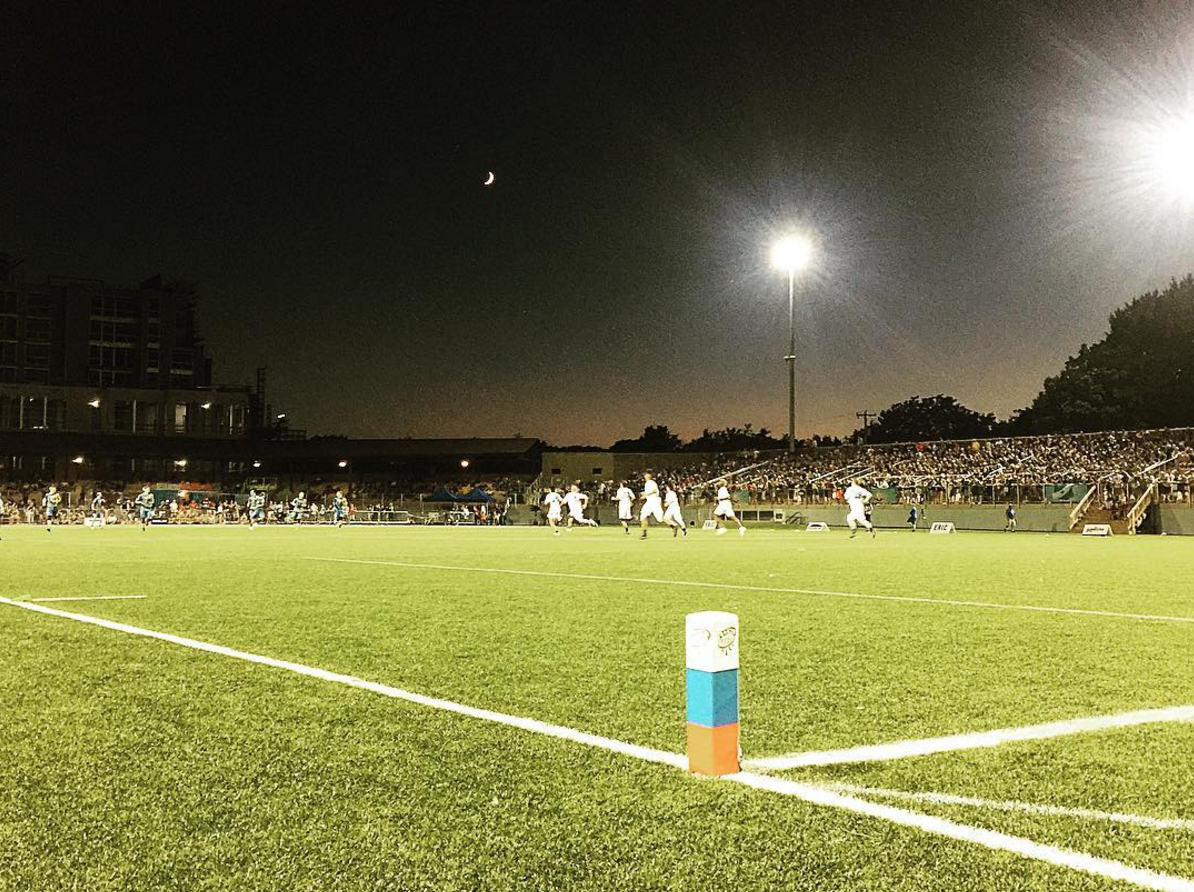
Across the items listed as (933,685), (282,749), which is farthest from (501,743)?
(933,685)

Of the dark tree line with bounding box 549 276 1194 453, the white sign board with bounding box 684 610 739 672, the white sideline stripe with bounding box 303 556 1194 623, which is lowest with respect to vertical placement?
the white sideline stripe with bounding box 303 556 1194 623

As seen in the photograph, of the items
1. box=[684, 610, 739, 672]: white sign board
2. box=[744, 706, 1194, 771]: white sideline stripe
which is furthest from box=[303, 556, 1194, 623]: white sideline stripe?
box=[684, 610, 739, 672]: white sign board

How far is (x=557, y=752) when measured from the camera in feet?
14.2

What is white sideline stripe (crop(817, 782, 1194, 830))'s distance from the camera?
344 centimetres

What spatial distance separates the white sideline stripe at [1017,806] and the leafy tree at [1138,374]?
83.3m

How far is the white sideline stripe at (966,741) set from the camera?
421 cm

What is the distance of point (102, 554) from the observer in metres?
20.7

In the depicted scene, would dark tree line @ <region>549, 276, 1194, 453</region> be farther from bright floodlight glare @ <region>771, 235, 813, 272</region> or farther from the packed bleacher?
bright floodlight glare @ <region>771, 235, 813, 272</region>

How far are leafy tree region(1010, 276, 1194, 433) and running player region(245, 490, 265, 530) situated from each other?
6275cm

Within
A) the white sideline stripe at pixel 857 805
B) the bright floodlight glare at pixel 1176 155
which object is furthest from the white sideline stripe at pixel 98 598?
the bright floodlight glare at pixel 1176 155

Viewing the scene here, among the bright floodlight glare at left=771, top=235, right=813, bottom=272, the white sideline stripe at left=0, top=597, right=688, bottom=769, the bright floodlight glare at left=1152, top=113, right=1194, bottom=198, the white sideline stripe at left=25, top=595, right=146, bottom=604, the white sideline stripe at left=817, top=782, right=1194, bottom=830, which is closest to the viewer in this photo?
the white sideline stripe at left=817, top=782, right=1194, bottom=830

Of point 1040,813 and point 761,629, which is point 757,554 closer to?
point 761,629

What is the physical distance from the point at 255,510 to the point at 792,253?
32863mm

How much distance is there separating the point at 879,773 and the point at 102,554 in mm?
20059
